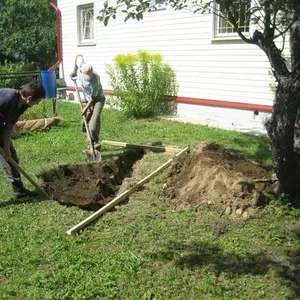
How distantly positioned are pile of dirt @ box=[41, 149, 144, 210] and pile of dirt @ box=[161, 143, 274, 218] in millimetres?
826

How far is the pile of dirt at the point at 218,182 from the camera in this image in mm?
5141

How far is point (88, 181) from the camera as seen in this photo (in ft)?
21.1

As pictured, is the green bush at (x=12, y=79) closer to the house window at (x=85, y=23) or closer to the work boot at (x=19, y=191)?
the house window at (x=85, y=23)

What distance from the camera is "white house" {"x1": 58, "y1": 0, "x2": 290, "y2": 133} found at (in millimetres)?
9805

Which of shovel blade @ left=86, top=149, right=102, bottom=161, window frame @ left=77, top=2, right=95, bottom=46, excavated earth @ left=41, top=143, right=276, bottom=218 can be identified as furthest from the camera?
window frame @ left=77, top=2, right=95, bottom=46

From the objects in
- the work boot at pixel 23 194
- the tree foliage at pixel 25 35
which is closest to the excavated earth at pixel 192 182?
the work boot at pixel 23 194

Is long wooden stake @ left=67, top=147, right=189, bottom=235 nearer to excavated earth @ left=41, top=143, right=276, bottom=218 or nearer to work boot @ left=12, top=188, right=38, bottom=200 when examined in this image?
excavated earth @ left=41, top=143, right=276, bottom=218

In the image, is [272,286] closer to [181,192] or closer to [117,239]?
[117,239]

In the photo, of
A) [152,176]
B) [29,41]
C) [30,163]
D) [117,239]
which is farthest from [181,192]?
[29,41]

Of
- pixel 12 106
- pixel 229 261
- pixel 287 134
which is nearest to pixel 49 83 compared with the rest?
pixel 12 106

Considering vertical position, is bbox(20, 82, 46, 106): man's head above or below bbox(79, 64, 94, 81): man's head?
below

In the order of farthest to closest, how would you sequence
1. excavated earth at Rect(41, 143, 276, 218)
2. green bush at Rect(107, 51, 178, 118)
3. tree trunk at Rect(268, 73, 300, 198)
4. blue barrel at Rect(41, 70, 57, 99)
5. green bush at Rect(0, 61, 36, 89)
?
green bush at Rect(0, 61, 36, 89), green bush at Rect(107, 51, 178, 118), blue barrel at Rect(41, 70, 57, 99), excavated earth at Rect(41, 143, 276, 218), tree trunk at Rect(268, 73, 300, 198)

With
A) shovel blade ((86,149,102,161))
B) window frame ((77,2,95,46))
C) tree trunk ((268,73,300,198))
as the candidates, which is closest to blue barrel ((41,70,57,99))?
shovel blade ((86,149,102,161))

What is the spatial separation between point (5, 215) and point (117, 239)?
1.54 metres
